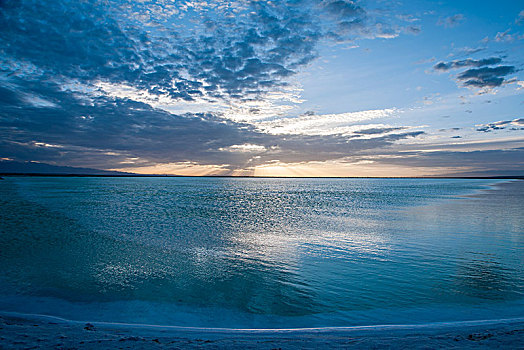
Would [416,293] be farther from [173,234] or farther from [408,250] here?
[173,234]

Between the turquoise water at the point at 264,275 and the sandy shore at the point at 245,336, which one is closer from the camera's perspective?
the sandy shore at the point at 245,336

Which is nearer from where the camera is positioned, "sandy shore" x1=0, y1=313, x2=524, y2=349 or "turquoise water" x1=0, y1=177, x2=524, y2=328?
"sandy shore" x1=0, y1=313, x2=524, y2=349

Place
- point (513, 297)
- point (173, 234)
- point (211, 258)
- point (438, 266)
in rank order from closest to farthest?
1. point (513, 297)
2. point (438, 266)
3. point (211, 258)
4. point (173, 234)

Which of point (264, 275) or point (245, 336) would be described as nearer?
point (245, 336)

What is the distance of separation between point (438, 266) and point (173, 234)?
52.4 ft

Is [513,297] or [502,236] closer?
[513,297]

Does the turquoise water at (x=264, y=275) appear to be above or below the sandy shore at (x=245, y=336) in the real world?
below

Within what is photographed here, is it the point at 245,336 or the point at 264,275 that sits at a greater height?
the point at 245,336

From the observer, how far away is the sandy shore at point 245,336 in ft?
18.4

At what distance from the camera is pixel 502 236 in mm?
19016

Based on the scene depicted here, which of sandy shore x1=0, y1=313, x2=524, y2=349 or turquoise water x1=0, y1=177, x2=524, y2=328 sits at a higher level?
sandy shore x1=0, y1=313, x2=524, y2=349

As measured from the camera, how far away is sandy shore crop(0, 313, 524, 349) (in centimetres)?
562

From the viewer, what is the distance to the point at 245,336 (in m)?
6.48

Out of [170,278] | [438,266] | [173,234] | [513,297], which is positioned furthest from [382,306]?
[173,234]
